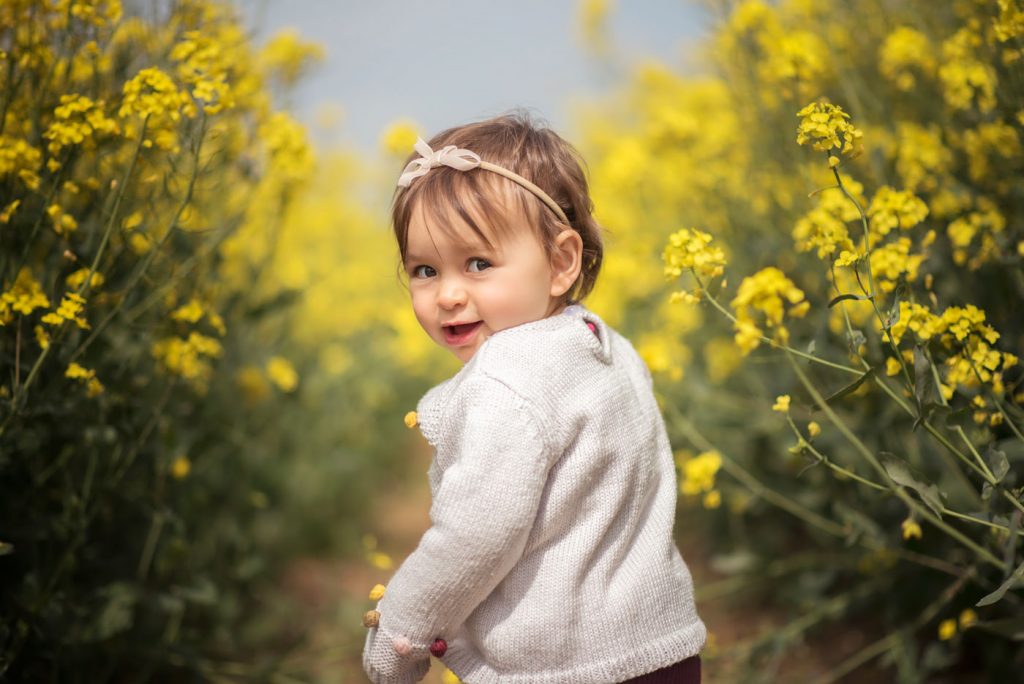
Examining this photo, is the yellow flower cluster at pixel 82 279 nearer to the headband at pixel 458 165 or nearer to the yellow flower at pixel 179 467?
the yellow flower at pixel 179 467

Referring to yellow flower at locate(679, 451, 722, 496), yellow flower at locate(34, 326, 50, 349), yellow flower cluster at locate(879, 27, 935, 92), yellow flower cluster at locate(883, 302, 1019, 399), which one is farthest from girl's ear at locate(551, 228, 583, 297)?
yellow flower cluster at locate(879, 27, 935, 92)

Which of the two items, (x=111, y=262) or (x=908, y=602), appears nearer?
(x=111, y=262)

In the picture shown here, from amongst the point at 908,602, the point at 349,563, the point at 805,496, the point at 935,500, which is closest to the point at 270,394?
the point at 349,563

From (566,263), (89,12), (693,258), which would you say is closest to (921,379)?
(693,258)

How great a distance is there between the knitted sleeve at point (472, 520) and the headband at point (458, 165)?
0.29 metres

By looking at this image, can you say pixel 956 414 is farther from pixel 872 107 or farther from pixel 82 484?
pixel 82 484

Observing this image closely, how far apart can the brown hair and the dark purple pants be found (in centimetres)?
58

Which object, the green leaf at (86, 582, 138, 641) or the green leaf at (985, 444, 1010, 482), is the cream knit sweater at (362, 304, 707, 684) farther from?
the green leaf at (86, 582, 138, 641)

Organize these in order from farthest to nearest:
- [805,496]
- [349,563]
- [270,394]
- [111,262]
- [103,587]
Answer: [349,563], [270,394], [805,496], [103,587], [111,262]

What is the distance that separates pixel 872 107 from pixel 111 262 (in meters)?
1.95

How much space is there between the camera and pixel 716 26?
7.81 ft

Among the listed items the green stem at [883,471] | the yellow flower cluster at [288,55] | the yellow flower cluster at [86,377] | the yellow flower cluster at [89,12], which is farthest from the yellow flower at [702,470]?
the yellow flower cluster at [288,55]

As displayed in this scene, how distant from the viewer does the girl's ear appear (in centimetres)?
131

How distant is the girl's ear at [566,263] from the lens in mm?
1314
